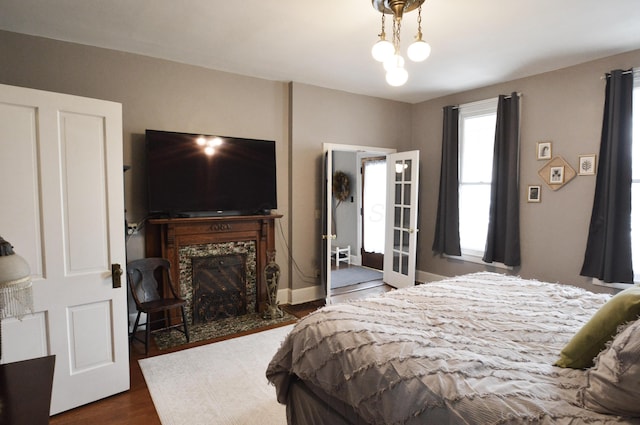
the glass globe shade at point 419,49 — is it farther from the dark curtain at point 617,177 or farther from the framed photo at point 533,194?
the framed photo at point 533,194

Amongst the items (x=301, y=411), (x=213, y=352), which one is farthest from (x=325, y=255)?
(x=301, y=411)

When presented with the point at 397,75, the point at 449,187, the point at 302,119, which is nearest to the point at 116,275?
the point at 397,75

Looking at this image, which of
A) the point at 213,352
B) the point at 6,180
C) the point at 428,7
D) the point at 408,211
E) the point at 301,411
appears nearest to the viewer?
the point at 301,411

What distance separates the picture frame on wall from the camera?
4.00 meters

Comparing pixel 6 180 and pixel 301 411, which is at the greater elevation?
pixel 6 180

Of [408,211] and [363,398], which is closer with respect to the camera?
[363,398]

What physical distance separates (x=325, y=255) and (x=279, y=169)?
1287 mm

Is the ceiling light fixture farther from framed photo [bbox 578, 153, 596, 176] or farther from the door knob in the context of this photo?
framed photo [bbox 578, 153, 596, 176]

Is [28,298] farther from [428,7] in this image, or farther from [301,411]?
[428,7]

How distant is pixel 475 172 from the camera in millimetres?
4684

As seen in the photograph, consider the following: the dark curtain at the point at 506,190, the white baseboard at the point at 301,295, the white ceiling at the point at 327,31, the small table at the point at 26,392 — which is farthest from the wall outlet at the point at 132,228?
the dark curtain at the point at 506,190

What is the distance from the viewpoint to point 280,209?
14.4 feet

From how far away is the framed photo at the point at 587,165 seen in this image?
3537mm

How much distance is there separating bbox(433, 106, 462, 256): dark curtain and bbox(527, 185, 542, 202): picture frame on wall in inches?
36.5
